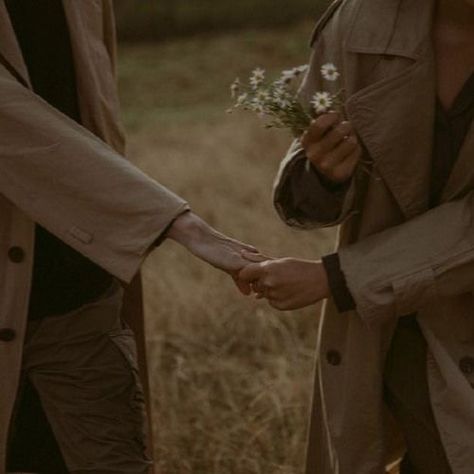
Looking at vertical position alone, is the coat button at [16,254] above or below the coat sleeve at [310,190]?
below

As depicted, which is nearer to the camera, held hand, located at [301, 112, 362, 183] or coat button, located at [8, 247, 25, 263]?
held hand, located at [301, 112, 362, 183]

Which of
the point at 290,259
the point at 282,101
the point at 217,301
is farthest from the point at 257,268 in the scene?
the point at 217,301

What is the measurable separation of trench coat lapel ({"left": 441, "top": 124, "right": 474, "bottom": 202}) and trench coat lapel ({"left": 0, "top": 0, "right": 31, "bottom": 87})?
3.19 feet

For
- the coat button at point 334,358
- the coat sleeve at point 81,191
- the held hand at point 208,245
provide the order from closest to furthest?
the coat sleeve at point 81,191, the held hand at point 208,245, the coat button at point 334,358

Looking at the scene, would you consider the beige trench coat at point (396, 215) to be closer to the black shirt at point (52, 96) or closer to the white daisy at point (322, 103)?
the white daisy at point (322, 103)

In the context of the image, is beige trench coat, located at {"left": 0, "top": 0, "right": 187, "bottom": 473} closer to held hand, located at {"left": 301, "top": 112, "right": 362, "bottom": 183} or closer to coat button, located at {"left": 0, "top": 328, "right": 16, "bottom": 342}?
coat button, located at {"left": 0, "top": 328, "right": 16, "bottom": 342}

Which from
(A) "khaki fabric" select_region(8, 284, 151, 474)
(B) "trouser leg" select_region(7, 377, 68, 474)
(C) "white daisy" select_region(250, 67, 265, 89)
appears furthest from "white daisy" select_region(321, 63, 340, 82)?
(B) "trouser leg" select_region(7, 377, 68, 474)

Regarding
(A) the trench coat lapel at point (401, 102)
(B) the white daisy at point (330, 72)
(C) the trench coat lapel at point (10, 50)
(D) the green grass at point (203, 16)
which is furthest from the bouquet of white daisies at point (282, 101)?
(D) the green grass at point (203, 16)

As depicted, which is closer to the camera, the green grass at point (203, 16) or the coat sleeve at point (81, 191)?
the coat sleeve at point (81, 191)

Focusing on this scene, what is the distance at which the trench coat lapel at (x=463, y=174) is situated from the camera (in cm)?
341

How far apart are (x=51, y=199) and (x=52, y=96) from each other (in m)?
0.29

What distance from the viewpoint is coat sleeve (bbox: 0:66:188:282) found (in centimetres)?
344

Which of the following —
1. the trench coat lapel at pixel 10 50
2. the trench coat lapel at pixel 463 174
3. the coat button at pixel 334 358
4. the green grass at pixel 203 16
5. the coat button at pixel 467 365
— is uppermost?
the green grass at pixel 203 16

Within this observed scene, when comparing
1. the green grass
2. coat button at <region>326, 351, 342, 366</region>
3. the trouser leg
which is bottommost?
the trouser leg
